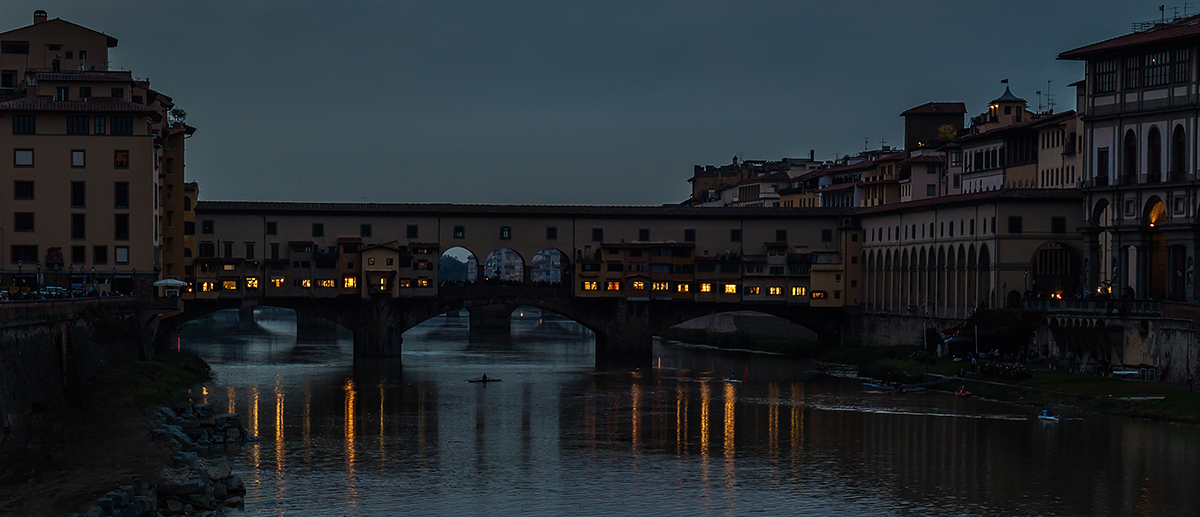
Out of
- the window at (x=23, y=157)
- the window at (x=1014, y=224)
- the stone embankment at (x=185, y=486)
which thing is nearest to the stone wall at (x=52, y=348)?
the stone embankment at (x=185, y=486)

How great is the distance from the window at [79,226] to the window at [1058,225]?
Answer: 2559 inches

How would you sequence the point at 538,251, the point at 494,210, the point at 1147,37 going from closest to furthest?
the point at 1147,37
the point at 538,251
the point at 494,210

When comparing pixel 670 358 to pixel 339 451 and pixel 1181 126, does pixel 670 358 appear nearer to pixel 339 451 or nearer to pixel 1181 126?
pixel 1181 126

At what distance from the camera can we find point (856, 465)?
60.4m

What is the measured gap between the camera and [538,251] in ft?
401

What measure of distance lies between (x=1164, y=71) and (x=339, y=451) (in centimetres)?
5629

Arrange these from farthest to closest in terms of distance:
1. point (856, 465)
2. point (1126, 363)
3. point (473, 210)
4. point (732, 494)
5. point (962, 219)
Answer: point (473, 210), point (962, 219), point (1126, 363), point (856, 465), point (732, 494)

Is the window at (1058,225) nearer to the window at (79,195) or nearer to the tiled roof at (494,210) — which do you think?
the tiled roof at (494,210)

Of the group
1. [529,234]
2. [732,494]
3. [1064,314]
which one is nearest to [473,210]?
[529,234]

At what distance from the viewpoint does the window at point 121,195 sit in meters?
91.5

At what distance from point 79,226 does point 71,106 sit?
7.49 meters

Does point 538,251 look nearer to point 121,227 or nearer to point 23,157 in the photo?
point 121,227

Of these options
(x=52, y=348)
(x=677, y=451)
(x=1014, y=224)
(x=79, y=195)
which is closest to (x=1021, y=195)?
(x=1014, y=224)

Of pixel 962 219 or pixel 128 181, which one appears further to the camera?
pixel 962 219
